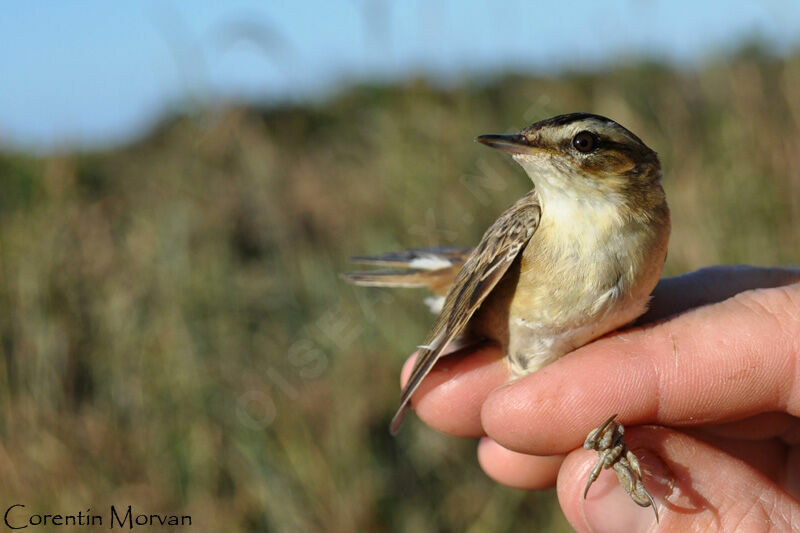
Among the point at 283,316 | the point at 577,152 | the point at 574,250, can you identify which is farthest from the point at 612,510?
the point at 283,316

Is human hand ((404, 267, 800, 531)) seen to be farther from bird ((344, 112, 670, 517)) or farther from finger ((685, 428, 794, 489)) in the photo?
finger ((685, 428, 794, 489))

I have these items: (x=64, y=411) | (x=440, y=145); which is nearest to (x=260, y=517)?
(x=64, y=411)

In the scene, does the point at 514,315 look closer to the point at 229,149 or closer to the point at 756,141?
the point at 756,141

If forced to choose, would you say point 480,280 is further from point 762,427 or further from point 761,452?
point 761,452

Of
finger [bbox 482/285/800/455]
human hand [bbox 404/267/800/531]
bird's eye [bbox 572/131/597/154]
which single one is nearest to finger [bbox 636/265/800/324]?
human hand [bbox 404/267/800/531]

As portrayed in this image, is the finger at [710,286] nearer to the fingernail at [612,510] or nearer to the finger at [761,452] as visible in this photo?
the finger at [761,452]
